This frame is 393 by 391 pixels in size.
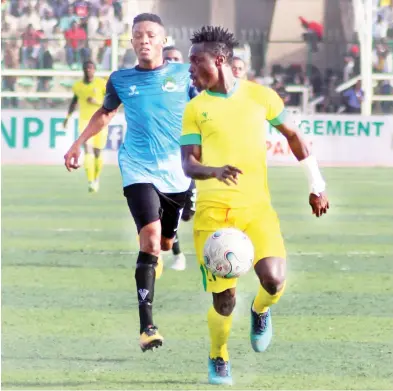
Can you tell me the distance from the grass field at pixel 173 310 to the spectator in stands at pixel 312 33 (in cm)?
1539

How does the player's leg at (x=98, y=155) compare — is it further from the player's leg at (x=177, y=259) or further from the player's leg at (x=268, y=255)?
the player's leg at (x=268, y=255)

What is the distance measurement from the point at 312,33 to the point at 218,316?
94.2ft

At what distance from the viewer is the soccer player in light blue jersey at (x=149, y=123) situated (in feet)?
28.6

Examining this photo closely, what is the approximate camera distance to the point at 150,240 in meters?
8.48

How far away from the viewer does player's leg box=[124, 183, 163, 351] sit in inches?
319

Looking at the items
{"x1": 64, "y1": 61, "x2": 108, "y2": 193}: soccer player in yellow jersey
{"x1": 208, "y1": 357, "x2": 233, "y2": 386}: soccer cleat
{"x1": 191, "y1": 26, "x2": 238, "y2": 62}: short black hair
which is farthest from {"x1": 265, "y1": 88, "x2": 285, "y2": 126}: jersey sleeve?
{"x1": 64, "y1": 61, "x2": 108, "y2": 193}: soccer player in yellow jersey

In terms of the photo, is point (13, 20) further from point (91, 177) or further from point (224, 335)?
point (224, 335)

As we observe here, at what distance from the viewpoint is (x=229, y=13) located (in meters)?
38.1

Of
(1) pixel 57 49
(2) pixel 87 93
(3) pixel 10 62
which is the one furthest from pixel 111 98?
(1) pixel 57 49

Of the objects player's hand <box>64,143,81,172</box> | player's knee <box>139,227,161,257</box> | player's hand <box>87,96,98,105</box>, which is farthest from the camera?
player's hand <box>87,96,98,105</box>

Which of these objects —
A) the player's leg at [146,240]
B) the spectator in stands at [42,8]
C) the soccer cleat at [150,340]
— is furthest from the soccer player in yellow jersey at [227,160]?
the spectator in stands at [42,8]

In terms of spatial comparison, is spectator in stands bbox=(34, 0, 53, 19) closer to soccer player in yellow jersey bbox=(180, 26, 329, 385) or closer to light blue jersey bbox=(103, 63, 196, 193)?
light blue jersey bbox=(103, 63, 196, 193)

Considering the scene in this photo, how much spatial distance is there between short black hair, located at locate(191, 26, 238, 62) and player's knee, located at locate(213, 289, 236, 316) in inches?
52.8

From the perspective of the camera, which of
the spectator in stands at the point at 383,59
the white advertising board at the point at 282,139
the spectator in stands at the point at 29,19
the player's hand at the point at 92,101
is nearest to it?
the player's hand at the point at 92,101
